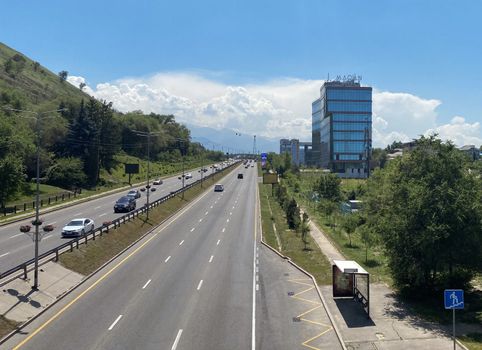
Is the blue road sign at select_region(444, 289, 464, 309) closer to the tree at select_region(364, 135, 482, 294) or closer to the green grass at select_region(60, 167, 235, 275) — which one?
the tree at select_region(364, 135, 482, 294)

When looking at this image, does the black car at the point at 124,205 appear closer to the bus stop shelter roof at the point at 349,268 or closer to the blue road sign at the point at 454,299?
the bus stop shelter roof at the point at 349,268

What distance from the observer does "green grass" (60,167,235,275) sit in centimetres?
3142

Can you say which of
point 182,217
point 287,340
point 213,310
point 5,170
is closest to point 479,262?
point 287,340

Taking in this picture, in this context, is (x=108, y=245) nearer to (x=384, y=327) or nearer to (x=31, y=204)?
(x=384, y=327)

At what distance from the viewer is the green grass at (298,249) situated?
109 ft

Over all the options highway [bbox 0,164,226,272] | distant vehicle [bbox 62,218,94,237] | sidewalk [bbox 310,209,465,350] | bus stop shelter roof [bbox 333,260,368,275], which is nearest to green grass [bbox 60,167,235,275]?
distant vehicle [bbox 62,218,94,237]

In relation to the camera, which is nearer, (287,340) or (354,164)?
(287,340)

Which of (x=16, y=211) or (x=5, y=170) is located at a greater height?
(x=5, y=170)

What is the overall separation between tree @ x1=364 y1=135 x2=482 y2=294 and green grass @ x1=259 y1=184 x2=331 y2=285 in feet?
17.9

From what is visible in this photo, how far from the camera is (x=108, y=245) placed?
37781mm

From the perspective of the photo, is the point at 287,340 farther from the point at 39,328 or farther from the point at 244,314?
the point at 39,328

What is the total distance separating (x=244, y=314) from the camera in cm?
2339

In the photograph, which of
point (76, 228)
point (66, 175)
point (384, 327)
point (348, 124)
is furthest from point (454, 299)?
point (348, 124)

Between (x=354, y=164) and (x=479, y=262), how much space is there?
160608 mm
